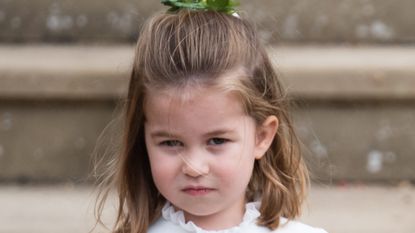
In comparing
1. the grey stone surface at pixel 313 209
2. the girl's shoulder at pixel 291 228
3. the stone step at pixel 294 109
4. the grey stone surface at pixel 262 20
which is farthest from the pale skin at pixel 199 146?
the grey stone surface at pixel 262 20

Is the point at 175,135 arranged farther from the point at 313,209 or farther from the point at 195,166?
the point at 313,209

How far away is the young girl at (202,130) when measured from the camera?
206cm

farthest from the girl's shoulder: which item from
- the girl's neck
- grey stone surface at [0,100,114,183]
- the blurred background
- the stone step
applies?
grey stone surface at [0,100,114,183]

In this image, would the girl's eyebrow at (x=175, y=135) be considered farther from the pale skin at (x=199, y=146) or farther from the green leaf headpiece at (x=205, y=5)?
the green leaf headpiece at (x=205, y=5)

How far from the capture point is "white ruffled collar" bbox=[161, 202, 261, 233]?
2209 millimetres

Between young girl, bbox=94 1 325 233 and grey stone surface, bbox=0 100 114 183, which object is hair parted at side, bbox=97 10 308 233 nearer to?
young girl, bbox=94 1 325 233

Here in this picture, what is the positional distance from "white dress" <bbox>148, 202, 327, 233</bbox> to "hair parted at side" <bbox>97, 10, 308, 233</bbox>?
2cm

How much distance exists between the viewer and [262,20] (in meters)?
3.64

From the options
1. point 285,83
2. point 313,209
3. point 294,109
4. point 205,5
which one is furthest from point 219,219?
point 294,109

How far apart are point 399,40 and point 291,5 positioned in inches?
17.2

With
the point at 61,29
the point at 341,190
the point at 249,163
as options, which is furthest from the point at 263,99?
the point at 61,29

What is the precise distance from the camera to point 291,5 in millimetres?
3658

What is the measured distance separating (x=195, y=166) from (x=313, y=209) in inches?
52.7

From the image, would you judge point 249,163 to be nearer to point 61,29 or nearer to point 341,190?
point 341,190
